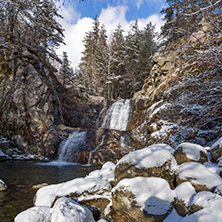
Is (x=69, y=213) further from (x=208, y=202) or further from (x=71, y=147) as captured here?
(x=71, y=147)

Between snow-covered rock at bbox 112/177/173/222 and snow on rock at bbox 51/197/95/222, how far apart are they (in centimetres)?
60

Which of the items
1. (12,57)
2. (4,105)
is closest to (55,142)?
(4,105)

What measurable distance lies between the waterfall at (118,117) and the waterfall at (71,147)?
5.06 m

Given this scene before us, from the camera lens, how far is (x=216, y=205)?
206 cm

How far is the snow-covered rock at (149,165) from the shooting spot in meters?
3.10

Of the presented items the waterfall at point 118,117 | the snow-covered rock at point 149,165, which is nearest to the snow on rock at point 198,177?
the snow-covered rock at point 149,165

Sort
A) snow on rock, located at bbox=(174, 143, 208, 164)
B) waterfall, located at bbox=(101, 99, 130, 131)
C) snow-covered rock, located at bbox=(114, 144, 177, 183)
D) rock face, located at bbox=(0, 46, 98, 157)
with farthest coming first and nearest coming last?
waterfall, located at bbox=(101, 99, 130, 131), rock face, located at bbox=(0, 46, 98, 157), snow on rock, located at bbox=(174, 143, 208, 164), snow-covered rock, located at bbox=(114, 144, 177, 183)

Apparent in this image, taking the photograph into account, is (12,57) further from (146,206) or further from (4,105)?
(146,206)

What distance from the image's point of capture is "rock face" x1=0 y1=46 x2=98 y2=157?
35.6 feet

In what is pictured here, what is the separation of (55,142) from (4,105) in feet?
15.2

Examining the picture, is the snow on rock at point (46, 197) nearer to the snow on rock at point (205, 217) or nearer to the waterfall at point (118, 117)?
the snow on rock at point (205, 217)

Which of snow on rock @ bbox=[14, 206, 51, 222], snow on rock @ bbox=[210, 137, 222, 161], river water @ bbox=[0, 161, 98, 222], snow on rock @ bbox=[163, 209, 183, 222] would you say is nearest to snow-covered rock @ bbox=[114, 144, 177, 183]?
snow on rock @ bbox=[163, 209, 183, 222]

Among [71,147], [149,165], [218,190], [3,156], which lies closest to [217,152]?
[218,190]

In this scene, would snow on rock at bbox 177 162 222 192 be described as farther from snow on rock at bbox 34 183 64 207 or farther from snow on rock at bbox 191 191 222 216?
snow on rock at bbox 34 183 64 207
